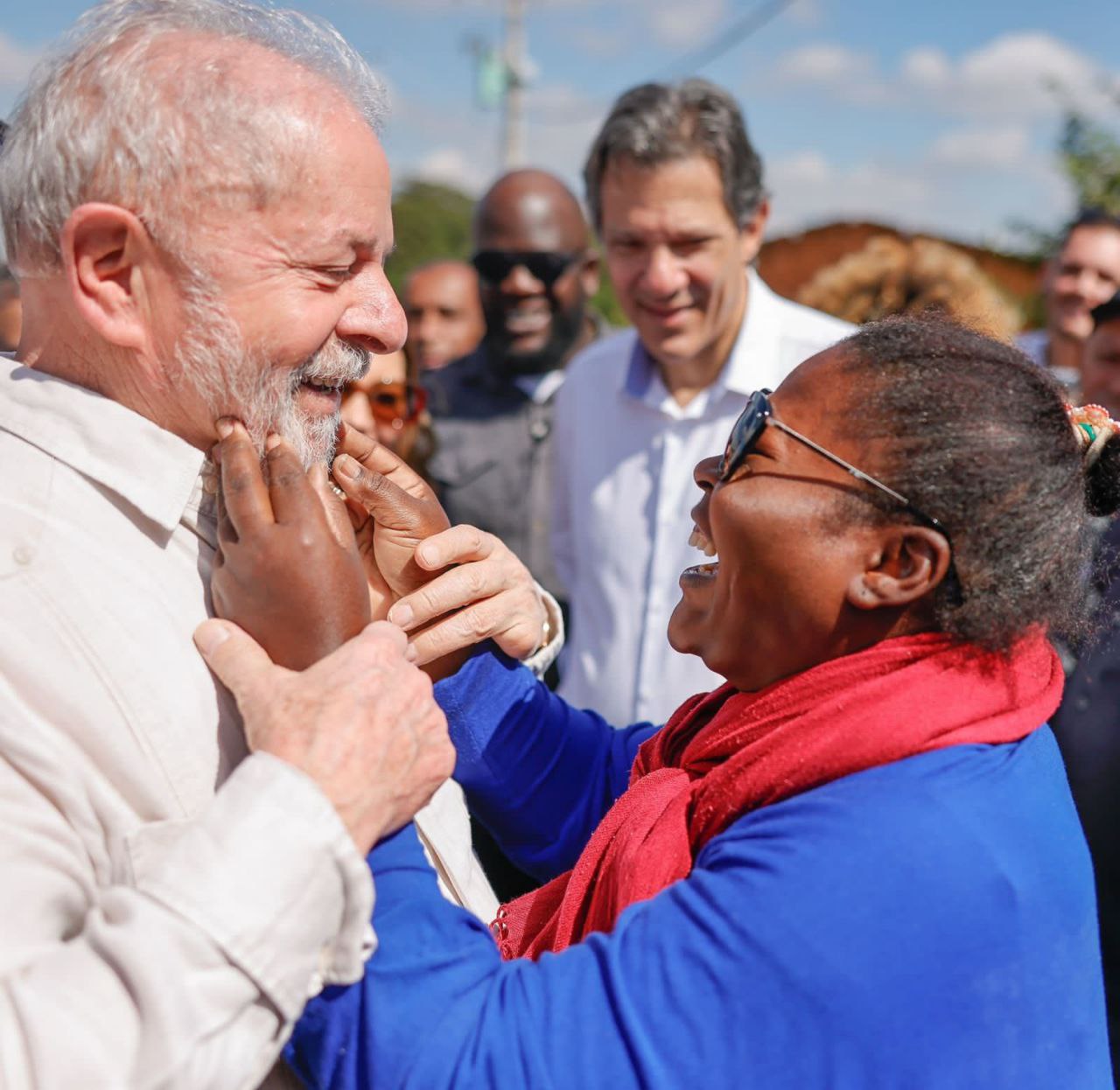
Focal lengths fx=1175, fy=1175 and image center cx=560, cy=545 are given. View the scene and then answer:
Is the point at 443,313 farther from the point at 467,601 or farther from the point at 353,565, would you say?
the point at 353,565

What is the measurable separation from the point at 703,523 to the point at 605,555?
2.09m

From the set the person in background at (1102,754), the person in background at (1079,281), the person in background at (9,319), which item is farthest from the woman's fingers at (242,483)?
the person in background at (9,319)

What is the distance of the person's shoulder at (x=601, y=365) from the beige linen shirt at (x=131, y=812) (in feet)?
8.60

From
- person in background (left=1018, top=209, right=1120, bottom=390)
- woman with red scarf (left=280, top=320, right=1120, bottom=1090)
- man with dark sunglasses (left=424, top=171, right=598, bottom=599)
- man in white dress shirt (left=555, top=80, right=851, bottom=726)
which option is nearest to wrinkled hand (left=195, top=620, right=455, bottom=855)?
woman with red scarf (left=280, top=320, right=1120, bottom=1090)

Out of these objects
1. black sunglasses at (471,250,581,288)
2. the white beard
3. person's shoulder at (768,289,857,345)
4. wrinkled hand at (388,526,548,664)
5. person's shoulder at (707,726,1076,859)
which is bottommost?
person's shoulder at (707,726,1076,859)

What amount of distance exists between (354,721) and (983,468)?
2.97ft

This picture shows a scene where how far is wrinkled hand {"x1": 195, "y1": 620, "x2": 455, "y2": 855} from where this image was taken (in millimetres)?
1420

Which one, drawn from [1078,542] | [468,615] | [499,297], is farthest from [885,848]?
[499,297]

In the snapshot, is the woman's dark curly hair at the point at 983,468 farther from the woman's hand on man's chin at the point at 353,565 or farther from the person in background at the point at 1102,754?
the person in background at the point at 1102,754

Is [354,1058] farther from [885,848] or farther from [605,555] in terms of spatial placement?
[605,555]

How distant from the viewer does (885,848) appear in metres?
1.43

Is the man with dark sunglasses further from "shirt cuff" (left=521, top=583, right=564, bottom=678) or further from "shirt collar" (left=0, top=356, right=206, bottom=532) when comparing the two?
"shirt collar" (left=0, top=356, right=206, bottom=532)

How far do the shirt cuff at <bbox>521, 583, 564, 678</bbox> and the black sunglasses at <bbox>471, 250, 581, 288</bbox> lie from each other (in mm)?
2982

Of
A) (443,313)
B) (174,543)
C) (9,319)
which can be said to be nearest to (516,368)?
(443,313)
